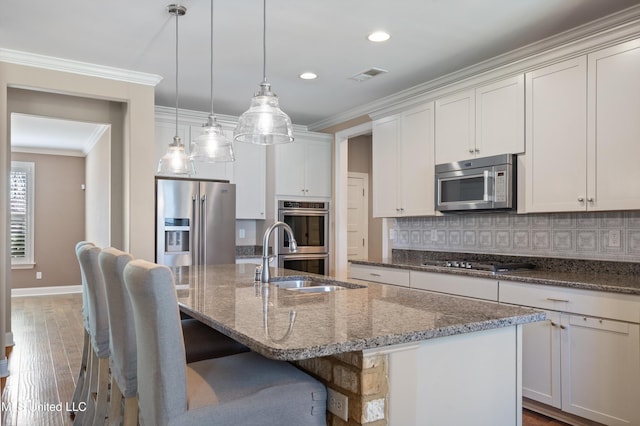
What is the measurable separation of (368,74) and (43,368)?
12.0 ft

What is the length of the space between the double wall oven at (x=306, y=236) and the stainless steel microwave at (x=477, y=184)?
6.58ft

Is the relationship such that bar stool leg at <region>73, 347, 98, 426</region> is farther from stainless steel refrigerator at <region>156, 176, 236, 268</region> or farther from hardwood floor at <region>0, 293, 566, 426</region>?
stainless steel refrigerator at <region>156, 176, 236, 268</region>

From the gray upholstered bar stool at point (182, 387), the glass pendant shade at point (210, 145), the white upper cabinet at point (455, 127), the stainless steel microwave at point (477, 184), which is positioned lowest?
the gray upholstered bar stool at point (182, 387)

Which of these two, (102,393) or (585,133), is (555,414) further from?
(102,393)

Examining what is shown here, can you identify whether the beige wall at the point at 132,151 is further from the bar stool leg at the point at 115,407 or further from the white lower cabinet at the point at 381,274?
the bar stool leg at the point at 115,407

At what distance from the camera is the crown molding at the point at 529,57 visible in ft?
9.16

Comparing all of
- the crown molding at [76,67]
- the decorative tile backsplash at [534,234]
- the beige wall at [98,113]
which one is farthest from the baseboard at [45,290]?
the decorative tile backsplash at [534,234]

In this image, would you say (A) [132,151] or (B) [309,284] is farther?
(A) [132,151]

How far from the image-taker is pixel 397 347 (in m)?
1.36

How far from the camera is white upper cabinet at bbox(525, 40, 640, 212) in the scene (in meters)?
2.73

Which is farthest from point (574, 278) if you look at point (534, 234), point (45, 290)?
point (45, 290)

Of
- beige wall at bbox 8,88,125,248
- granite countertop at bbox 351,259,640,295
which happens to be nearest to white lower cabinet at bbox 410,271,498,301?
granite countertop at bbox 351,259,640,295

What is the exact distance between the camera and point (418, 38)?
3.27 metres

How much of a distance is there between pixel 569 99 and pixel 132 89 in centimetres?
352
